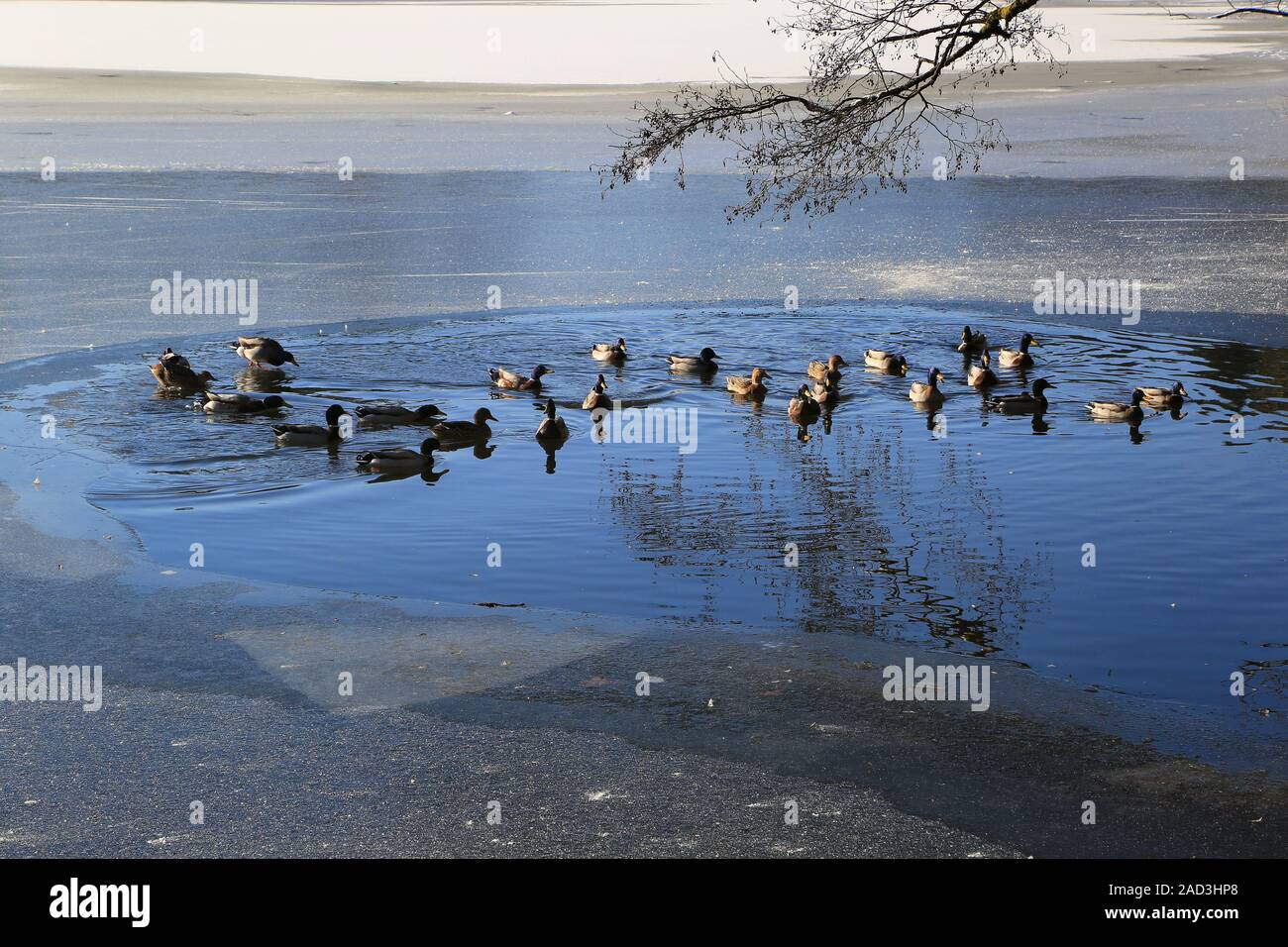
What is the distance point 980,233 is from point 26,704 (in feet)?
63.7

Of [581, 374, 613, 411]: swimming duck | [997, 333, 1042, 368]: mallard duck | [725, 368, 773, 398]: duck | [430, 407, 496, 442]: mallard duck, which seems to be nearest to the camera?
[430, 407, 496, 442]: mallard duck

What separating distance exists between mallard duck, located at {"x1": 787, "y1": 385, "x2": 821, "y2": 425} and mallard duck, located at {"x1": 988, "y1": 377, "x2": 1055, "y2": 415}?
1789 mm

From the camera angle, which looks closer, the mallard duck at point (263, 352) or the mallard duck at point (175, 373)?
the mallard duck at point (175, 373)

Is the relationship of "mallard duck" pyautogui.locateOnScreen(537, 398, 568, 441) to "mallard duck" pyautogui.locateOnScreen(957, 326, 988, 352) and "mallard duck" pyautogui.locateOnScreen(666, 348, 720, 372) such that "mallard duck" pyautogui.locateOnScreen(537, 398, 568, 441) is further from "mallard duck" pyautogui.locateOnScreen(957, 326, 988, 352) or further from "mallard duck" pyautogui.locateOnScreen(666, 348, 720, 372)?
"mallard duck" pyautogui.locateOnScreen(957, 326, 988, 352)

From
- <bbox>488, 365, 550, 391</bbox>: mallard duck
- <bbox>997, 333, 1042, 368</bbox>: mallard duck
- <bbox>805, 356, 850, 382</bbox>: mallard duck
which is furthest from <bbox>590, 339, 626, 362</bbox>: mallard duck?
<bbox>997, 333, 1042, 368</bbox>: mallard duck

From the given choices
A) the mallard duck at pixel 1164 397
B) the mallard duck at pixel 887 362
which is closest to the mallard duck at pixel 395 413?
the mallard duck at pixel 887 362

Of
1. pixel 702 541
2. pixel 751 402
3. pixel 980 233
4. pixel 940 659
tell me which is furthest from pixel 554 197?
pixel 940 659

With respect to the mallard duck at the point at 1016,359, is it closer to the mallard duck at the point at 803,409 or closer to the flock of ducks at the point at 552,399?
the flock of ducks at the point at 552,399

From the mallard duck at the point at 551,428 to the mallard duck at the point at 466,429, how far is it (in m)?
0.54

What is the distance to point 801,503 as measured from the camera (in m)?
11.6

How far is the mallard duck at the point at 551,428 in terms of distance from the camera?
1373cm

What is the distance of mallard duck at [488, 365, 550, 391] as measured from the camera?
15.5 m

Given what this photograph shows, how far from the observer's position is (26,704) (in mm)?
7898

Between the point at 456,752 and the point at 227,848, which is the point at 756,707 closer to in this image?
the point at 456,752
